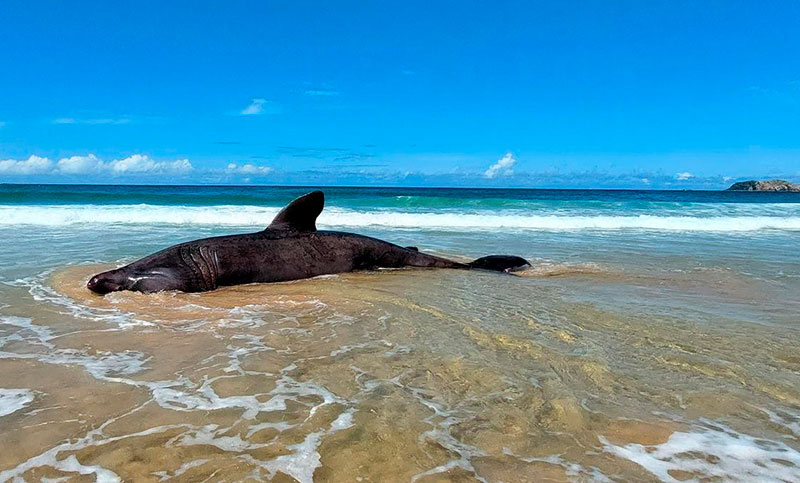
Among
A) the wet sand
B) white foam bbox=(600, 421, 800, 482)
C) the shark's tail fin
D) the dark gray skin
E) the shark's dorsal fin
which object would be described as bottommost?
white foam bbox=(600, 421, 800, 482)

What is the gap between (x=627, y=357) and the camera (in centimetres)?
353

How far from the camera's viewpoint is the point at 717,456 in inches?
89.5

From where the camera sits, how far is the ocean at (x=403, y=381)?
2236 mm

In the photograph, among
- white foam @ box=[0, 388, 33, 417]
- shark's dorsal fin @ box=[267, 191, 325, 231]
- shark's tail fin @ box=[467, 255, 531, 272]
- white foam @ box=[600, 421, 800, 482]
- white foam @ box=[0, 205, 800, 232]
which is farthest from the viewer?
white foam @ box=[0, 205, 800, 232]

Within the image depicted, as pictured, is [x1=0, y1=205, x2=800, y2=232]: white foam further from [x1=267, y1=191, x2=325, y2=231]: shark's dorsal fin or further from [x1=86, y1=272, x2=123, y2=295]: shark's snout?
[x1=86, y1=272, x2=123, y2=295]: shark's snout

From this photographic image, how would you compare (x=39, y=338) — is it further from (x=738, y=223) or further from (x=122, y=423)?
(x=738, y=223)

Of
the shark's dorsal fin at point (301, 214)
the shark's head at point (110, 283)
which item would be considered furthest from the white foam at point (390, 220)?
the shark's head at point (110, 283)

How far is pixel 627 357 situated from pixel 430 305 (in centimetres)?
195

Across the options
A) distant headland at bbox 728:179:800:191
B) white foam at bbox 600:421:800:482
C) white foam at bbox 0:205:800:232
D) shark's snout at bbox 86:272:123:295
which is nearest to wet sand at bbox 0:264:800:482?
white foam at bbox 600:421:800:482

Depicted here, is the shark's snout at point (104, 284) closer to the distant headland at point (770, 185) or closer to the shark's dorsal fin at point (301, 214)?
the shark's dorsal fin at point (301, 214)

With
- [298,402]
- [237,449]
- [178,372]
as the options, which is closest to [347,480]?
[237,449]

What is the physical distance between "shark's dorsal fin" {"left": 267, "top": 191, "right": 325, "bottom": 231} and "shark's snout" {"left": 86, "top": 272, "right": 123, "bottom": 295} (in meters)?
1.89

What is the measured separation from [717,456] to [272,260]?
16.5 ft

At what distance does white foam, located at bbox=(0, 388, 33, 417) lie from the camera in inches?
105
